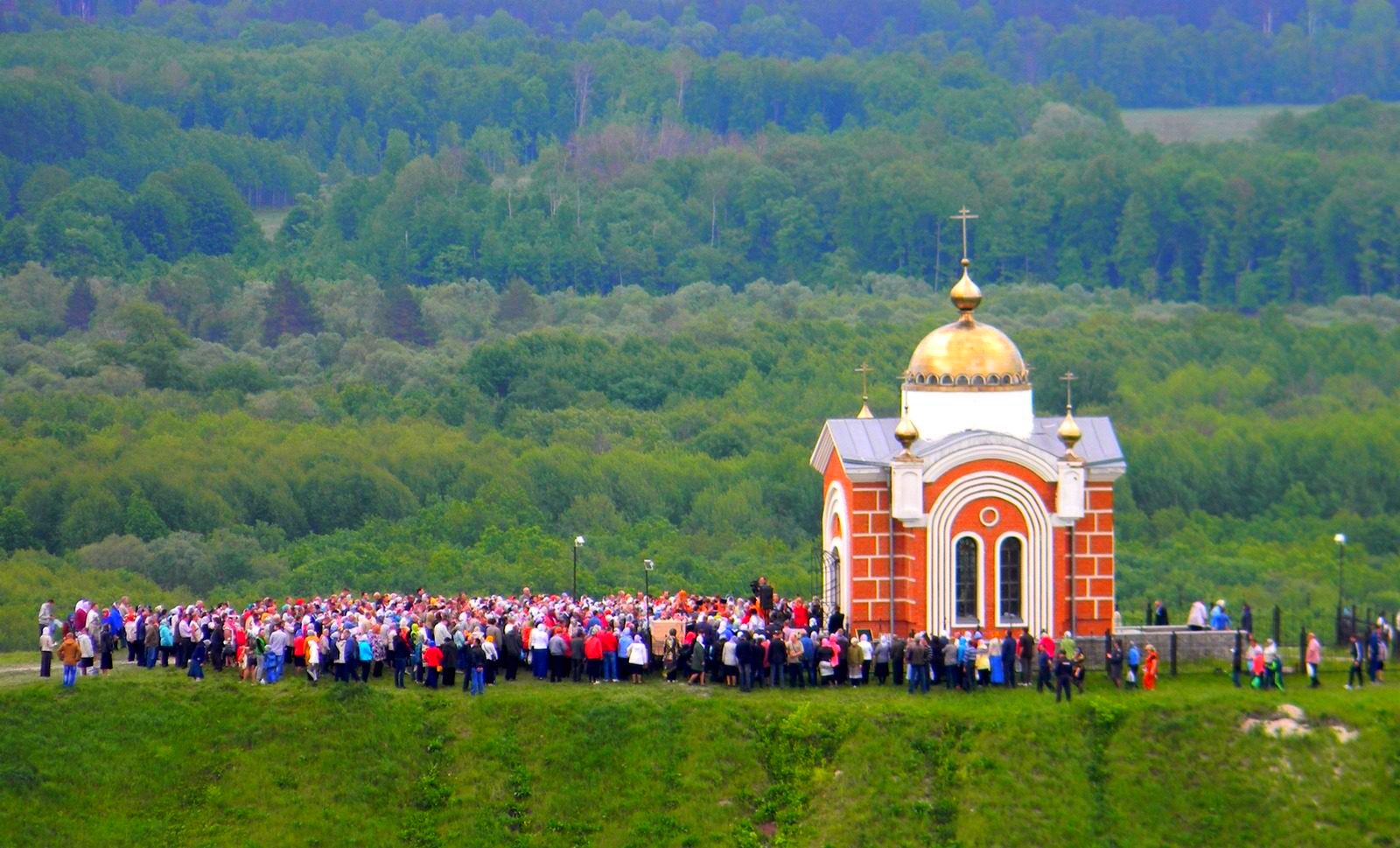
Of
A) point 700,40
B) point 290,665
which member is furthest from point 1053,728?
point 700,40

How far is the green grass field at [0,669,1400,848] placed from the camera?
3544cm

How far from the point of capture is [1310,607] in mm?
60188

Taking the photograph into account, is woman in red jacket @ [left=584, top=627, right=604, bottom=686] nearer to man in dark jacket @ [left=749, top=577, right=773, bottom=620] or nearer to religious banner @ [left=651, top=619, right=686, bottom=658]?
religious banner @ [left=651, top=619, right=686, bottom=658]

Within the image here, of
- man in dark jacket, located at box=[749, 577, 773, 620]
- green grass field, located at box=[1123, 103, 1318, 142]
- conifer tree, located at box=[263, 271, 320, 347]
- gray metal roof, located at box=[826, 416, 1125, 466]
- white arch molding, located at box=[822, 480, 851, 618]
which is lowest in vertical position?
man in dark jacket, located at box=[749, 577, 773, 620]

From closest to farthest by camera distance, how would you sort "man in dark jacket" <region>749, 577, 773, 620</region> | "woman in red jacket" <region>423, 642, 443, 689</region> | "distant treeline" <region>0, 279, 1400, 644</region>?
"woman in red jacket" <region>423, 642, 443, 689</region> → "man in dark jacket" <region>749, 577, 773, 620</region> → "distant treeline" <region>0, 279, 1400, 644</region>

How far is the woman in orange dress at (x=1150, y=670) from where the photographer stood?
38031mm

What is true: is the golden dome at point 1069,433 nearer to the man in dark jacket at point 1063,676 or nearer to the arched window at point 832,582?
the man in dark jacket at point 1063,676

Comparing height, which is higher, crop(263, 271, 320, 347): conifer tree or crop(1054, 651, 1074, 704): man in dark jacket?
crop(263, 271, 320, 347): conifer tree

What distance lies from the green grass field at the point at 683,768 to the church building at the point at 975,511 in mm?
2398

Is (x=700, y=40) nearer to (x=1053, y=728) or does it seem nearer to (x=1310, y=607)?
(x=1310, y=607)

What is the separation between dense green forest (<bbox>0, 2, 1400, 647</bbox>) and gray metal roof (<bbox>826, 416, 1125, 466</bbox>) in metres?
18.3

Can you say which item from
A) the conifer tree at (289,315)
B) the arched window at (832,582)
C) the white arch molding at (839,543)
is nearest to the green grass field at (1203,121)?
the conifer tree at (289,315)

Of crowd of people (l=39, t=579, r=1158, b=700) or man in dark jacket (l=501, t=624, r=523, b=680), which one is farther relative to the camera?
man in dark jacket (l=501, t=624, r=523, b=680)

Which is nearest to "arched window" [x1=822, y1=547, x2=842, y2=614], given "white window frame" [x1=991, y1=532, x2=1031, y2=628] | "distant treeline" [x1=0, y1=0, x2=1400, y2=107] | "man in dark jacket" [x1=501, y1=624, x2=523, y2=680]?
"white window frame" [x1=991, y1=532, x2=1031, y2=628]
